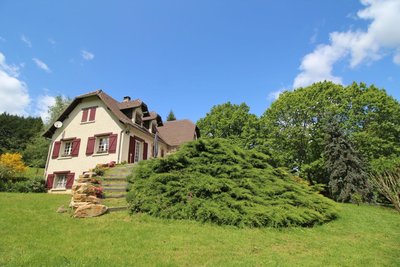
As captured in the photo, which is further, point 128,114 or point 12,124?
point 12,124

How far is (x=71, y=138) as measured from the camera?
20.3m

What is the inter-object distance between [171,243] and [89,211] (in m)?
3.75

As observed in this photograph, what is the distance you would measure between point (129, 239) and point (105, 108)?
15.4 m

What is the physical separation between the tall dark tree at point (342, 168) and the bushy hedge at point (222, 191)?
8254 millimetres

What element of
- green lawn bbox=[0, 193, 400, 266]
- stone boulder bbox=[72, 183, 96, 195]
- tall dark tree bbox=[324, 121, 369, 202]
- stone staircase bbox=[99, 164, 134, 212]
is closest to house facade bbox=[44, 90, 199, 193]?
stone staircase bbox=[99, 164, 134, 212]

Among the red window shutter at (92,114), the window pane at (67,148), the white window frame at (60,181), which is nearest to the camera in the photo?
the white window frame at (60,181)

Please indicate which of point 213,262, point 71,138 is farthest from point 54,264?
point 71,138

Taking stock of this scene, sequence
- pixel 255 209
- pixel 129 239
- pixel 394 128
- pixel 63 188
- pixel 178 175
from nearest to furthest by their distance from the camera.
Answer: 1. pixel 129 239
2. pixel 255 209
3. pixel 178 175
4. pixel 63 188
5. pixel 394 128

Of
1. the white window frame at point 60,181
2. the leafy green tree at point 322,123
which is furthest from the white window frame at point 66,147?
the leafy green tree at point 322,123

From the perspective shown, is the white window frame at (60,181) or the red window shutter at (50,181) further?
the white window frame at (60,181)

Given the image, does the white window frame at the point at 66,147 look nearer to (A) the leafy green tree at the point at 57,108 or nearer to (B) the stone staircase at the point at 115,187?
(B) the stone staircase at the point at 115,187

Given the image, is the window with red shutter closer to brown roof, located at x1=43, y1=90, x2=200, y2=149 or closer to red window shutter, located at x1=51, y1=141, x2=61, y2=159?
brown roof, located at x1=43, y1=90, x2=200, y2=149

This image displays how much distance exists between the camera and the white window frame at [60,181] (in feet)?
63.4

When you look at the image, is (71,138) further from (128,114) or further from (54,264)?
(54,264)
